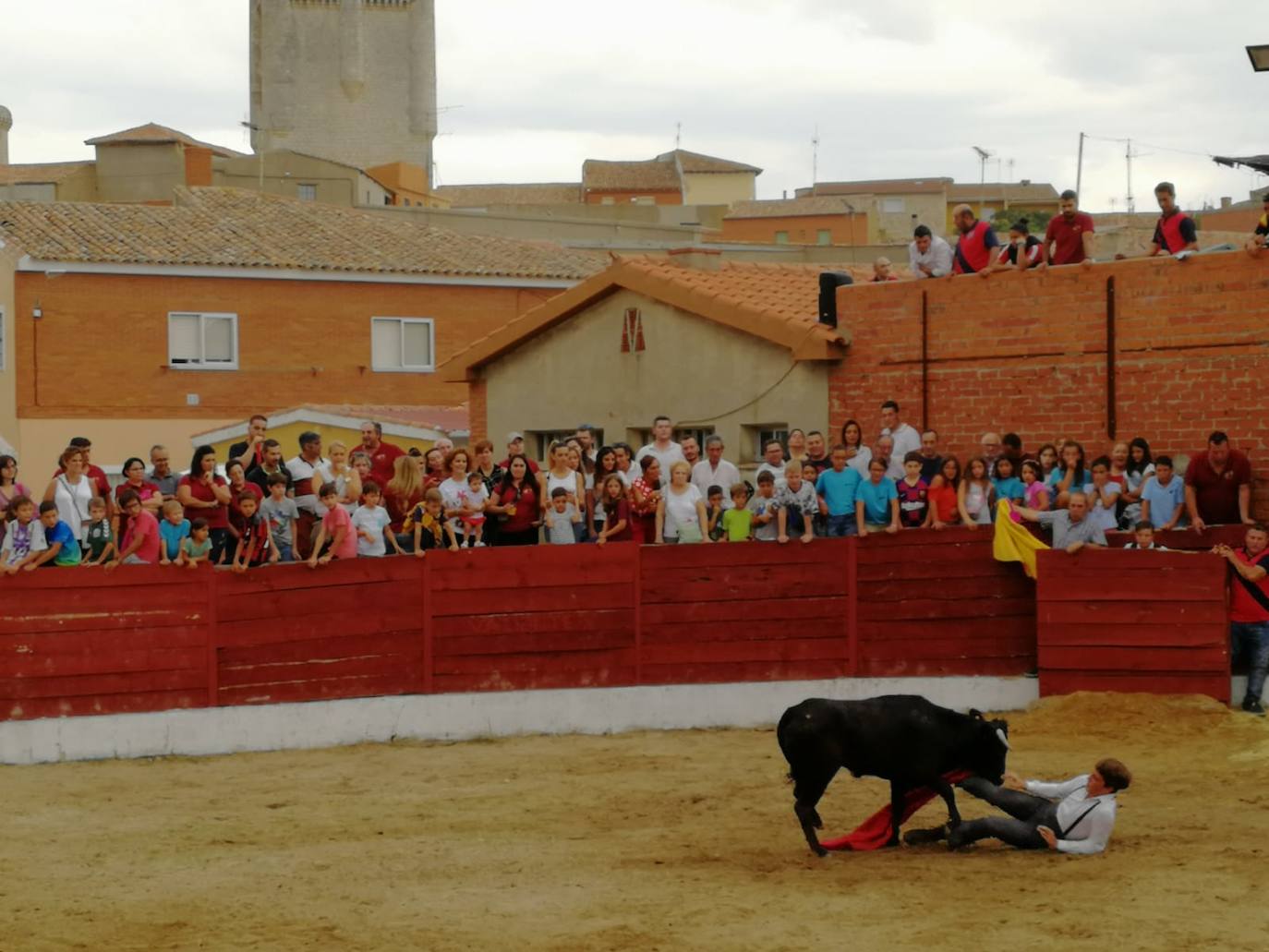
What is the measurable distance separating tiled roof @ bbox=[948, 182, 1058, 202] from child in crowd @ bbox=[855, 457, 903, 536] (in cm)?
8137

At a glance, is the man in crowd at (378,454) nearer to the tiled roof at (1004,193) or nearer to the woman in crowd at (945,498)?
the woman in crowd at (945,498)

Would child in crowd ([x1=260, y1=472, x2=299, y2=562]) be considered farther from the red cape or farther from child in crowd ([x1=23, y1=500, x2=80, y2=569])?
the red cape

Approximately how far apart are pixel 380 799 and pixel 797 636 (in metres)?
4.62

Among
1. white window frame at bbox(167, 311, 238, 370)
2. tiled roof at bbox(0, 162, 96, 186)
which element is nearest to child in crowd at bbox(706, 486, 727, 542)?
white window frame at bbox(167, 311, 238, 370)

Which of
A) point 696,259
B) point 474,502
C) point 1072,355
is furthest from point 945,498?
point 696,259

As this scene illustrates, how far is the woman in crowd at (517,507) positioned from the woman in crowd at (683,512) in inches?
38.8

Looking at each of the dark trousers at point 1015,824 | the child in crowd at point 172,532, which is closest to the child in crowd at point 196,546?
the child in crowd at point 172,532

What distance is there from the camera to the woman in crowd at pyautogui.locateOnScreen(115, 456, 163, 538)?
607 inches

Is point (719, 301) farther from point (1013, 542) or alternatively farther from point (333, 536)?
point (333, 536)

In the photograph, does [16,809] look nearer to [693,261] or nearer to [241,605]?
[241,605]

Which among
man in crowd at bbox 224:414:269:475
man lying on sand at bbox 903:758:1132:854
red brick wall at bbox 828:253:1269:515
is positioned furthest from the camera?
red brick wall at bbox 828:253:1269:515

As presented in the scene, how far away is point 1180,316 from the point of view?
17.2 meters

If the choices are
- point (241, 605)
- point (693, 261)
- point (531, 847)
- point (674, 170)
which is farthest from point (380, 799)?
point (674, 170)

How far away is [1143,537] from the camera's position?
50.6 ft
